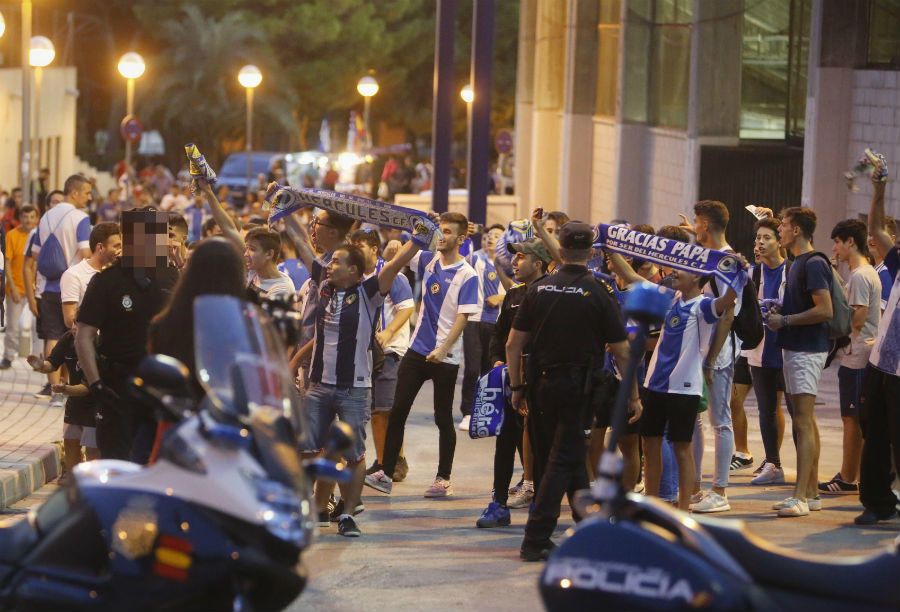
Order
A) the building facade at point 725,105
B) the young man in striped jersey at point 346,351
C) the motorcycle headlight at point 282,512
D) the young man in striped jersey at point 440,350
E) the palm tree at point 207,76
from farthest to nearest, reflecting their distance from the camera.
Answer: the palm tree at point 207,76, the building facade at point 725,105, the young man in striped jersey at point 440,350, the young man in striped jersey at point 346,351, the motorcycle headlight at point 282,512

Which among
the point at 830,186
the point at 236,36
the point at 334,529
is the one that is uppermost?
the point at 236,36

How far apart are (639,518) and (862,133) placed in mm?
15962

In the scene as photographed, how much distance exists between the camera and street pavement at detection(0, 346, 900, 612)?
860cm

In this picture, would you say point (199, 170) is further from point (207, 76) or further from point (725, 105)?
point (207, 76)

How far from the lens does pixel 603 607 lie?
529cm

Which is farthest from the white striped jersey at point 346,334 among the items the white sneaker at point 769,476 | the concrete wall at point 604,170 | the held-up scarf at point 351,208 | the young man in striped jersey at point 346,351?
the concrete wall at point 604,170

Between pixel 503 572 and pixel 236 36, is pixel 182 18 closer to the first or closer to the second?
pixel 236 36

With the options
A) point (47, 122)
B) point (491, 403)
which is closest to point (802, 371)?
point (491, 403)

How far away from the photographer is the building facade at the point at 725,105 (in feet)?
68.2

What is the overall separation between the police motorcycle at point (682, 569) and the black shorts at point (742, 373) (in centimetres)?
753

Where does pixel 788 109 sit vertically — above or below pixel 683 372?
above

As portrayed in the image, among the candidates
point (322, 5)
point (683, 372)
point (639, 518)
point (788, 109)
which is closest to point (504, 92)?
point (322, 5)

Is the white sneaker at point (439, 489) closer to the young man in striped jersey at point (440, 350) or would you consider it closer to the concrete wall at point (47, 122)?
the young man in striped jersey at point (440, 350)

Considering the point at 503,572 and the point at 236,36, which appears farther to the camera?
→ the point at 236,36
